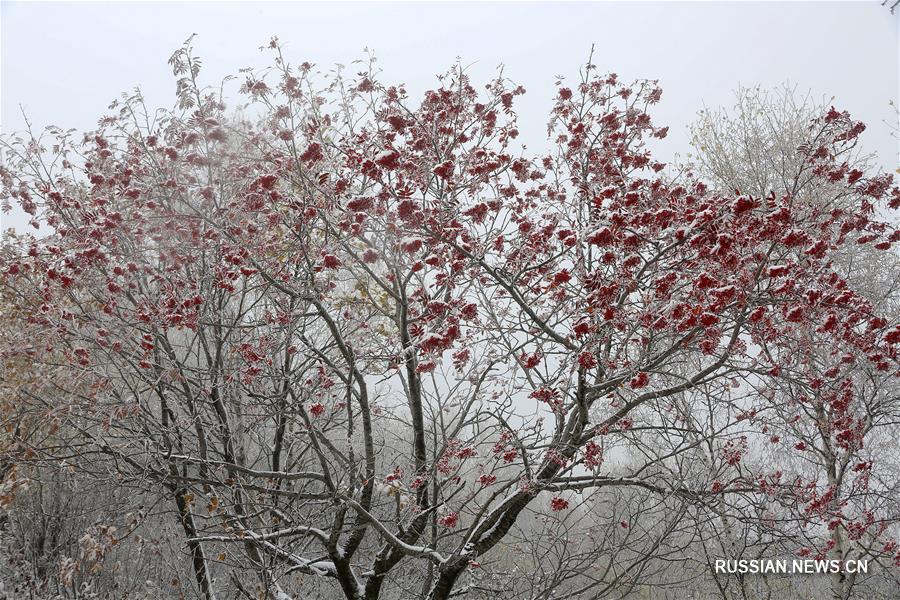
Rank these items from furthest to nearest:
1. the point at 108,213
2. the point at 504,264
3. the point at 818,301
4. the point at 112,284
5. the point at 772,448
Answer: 1. the point at 772,448
2. the point at 108,213
3. the point at 112,284
4. the point at 504,264
5. the point at 818,301

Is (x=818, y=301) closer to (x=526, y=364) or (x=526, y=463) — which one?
(x=526, y=364)

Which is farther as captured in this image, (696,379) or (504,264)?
(504,264)

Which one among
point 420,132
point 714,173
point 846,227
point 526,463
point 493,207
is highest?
point 714,173

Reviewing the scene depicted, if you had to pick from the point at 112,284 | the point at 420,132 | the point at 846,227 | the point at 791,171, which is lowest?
the point at 112,284

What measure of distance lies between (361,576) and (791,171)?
30.8 feet

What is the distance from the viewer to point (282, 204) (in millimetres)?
4426

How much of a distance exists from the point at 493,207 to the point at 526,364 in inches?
55.6

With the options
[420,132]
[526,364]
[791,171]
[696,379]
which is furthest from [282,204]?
[791,171]

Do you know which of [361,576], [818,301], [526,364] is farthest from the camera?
[361,576]

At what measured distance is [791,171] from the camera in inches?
390

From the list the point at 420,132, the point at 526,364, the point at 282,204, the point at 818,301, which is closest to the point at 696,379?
the point at 818,301

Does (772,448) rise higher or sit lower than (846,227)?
higher

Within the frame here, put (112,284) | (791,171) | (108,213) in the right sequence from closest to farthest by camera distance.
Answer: (112,284), (108,213), (791,171)

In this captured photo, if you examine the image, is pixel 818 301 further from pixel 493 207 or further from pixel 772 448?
pixel 772 448
